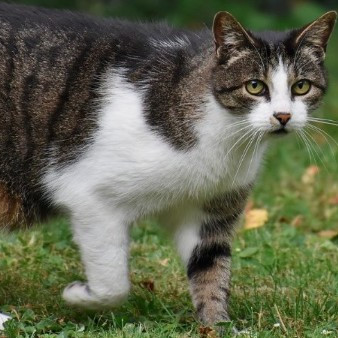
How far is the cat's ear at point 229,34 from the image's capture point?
12.3 feet

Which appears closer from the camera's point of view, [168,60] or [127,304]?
[168,60]

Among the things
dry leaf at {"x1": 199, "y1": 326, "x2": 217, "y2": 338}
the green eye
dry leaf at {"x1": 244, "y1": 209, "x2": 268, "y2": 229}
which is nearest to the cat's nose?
the green eye

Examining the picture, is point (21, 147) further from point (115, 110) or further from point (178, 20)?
point (178, 20)

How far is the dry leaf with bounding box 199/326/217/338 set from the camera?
3865 millimetres

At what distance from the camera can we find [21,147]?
4.12m

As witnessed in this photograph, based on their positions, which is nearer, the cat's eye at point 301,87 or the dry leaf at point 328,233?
the cat's eye at point 301,87

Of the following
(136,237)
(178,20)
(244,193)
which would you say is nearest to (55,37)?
(244,193)

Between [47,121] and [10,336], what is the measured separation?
91cm

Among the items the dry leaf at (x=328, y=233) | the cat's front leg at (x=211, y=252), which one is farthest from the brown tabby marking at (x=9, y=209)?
the dry leaf at (x=328, y=233)

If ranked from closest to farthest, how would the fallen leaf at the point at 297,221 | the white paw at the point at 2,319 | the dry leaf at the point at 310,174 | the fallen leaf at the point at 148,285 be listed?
the white paw at the point at 2,319 → the fallen leaf at the point at 148,285 → the fallen leaf at the point at 297,221 → the dry leaf at the point at 310,174

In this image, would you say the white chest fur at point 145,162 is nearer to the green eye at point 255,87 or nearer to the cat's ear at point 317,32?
the green eye at point 255,87

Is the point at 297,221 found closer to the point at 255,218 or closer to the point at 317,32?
the point at 255,218

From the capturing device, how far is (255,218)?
5664 mm

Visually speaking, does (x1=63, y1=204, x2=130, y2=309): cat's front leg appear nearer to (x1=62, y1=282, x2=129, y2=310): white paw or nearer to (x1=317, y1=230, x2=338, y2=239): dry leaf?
(x1=62, y1=282, x2=129, y2=310): white paw
